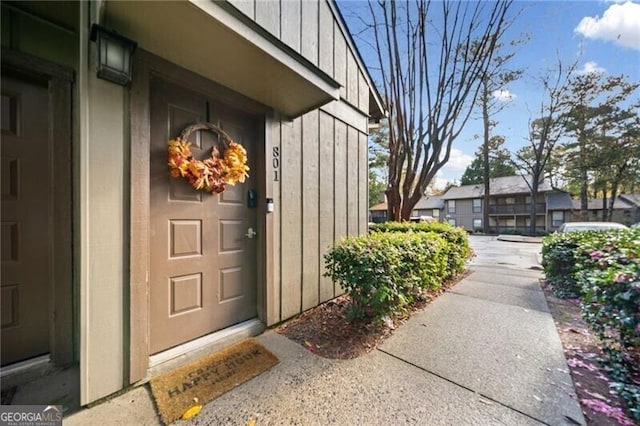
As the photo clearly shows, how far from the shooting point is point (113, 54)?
5.28 feet

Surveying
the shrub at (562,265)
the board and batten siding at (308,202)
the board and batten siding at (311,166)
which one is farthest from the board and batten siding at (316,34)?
the shrub at (562,265)

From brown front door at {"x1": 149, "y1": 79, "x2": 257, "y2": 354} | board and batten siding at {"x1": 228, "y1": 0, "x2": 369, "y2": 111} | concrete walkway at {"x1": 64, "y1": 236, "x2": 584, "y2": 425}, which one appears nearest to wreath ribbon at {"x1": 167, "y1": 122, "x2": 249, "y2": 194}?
brown front door at {"x1": 149, "y1": 79, "x2": 257, "y2": 354}

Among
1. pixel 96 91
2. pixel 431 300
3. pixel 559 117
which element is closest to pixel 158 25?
pixel 96 91

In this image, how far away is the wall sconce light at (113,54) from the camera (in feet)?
5.15

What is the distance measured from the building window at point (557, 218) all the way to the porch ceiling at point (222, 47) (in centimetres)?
3182

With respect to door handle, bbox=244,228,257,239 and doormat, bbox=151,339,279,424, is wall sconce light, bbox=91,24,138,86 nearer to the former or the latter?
door handle, bbox=244,228,257,239

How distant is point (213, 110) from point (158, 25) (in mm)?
811

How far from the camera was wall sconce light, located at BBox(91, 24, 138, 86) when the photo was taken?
5.15 ft

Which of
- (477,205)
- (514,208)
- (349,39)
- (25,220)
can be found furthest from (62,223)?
(477,205)

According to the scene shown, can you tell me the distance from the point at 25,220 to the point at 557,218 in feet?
112

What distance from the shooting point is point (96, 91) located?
1.65m

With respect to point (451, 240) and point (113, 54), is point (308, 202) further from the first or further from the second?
point (451, 240)
